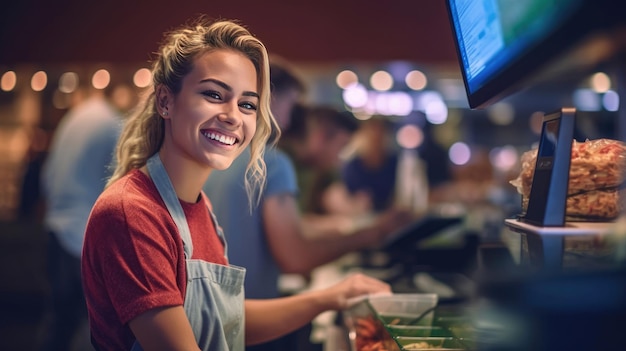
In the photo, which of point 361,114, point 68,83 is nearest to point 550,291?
point 68,83

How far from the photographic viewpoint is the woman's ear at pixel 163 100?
133 cm

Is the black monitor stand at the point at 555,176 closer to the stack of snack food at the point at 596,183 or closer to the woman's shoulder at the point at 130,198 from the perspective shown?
the stack of snack food at the point at 596,183

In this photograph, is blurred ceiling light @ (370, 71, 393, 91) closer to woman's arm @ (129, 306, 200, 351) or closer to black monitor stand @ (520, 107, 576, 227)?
black monitor stand @ (520, 107, 576, 227)

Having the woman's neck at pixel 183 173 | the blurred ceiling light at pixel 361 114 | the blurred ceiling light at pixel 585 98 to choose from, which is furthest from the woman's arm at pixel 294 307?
the blurred ceiling light at pixel 585 98

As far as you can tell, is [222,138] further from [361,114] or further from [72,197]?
[361,114]

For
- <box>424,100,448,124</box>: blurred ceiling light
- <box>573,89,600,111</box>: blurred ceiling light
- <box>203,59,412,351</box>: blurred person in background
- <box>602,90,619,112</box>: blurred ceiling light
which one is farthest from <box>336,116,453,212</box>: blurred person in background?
<box>573,89,600,111</box>: blurred ceiling light

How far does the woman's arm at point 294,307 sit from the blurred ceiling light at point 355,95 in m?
7.09

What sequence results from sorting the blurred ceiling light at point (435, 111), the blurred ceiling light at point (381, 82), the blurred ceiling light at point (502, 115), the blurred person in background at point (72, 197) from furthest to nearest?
the blurred ceiling light at point (502, 115)
the blurred ceiling light at point (435, 111)
the blurred ceiling light at point (381, 82)
the blurred person in background at point (72, 197)

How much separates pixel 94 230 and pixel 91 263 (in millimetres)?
62

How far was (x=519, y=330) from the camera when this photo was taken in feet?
2.85

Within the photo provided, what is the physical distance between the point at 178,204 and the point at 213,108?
0.65ft

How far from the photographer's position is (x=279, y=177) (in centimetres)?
248

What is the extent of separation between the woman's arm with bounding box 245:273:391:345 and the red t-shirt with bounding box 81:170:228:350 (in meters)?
0.46

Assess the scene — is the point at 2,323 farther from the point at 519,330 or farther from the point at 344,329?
the point at 519,330
